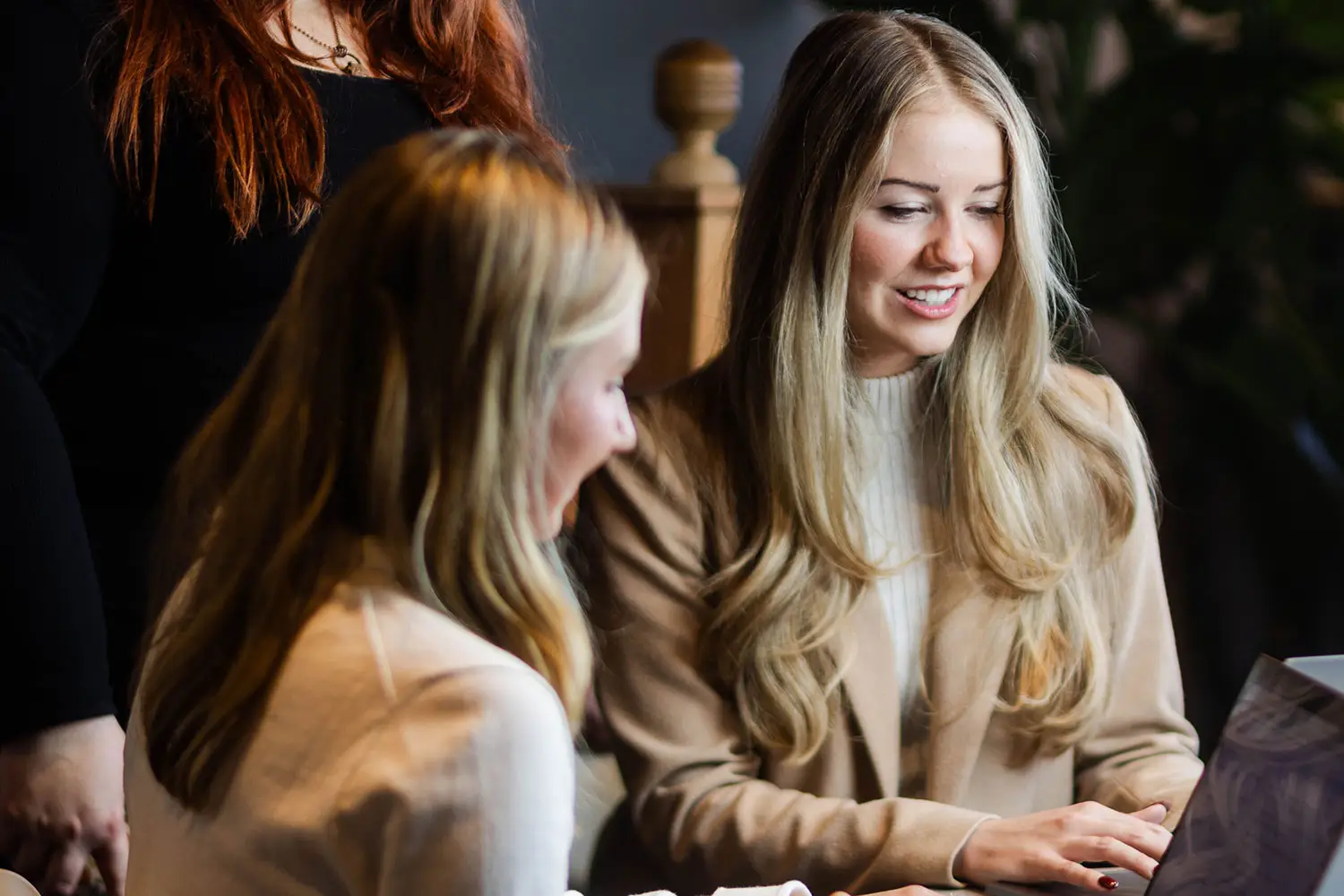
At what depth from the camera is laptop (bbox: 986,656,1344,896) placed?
0.85 meters

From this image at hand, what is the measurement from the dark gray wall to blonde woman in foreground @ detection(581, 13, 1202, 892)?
158cm

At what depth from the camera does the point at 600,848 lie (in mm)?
1345

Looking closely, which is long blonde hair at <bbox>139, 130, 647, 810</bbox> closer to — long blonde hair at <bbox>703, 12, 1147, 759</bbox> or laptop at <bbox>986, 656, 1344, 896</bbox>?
laptop at <bbox>986, 656, 1344, 896</bbox>

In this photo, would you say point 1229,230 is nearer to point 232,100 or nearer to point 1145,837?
point 1145,837

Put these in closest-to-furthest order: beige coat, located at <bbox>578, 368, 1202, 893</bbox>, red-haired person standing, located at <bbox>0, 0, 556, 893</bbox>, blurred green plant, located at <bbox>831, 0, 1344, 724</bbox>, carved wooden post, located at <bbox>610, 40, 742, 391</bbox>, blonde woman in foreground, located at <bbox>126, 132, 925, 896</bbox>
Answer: blonde woman in foreground, located at <bbox>126, 132, 925, 896</bbox> → red-haired person standing, located at <bbox>0, 0, 556, 893</bbox> → beige coat, located at <bbox>578, 368, 1202, 893</bbox> → carved wooden post, located at <bbox>610, 40, 742, 391</bbox> → blurred green plant, located at <bbox>831, 0, 1344, 724</bbox>

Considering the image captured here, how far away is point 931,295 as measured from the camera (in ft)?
4.42

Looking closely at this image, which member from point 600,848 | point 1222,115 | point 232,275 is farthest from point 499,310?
point 1222,115

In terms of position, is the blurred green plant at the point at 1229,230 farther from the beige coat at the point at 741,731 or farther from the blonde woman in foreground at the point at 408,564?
the blonde woman in foreground at the point at 408,564

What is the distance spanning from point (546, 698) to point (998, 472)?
0.71 metres

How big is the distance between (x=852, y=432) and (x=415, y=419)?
67 centimetres

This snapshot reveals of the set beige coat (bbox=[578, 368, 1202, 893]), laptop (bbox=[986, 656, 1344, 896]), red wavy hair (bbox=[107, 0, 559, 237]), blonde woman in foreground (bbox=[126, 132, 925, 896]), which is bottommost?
beige coat (bbox=[578, 368, 1202, 893])

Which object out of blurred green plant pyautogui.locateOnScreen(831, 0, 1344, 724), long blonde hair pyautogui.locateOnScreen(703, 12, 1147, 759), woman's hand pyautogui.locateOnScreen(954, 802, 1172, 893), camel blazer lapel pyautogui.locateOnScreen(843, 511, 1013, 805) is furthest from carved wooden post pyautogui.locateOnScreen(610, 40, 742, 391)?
blurred green plant pyautogui.locateOnScreen(831, 0, 1344, 724)

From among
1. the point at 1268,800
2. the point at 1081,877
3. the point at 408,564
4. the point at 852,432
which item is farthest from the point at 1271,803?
the point at 852,432

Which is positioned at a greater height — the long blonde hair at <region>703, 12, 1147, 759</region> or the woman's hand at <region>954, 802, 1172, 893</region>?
the long blonde hair at <region>703, 12, 1147, 759</region>
